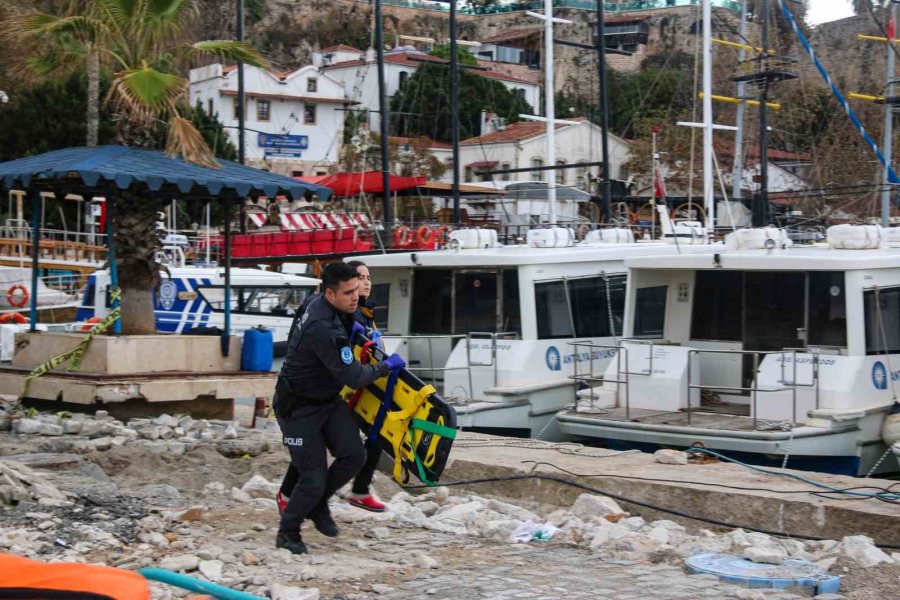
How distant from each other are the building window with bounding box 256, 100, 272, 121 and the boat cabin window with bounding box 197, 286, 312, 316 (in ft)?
123

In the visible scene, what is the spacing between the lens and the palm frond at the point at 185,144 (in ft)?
43.9

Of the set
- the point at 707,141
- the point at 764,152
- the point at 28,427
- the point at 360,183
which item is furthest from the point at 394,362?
the point at 360,183

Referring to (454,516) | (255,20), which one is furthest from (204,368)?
(255,20)

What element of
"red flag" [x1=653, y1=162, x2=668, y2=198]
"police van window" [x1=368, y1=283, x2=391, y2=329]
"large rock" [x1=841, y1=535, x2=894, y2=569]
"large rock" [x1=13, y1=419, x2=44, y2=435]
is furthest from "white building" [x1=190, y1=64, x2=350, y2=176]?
"large rock" [x1=841, y1=535, x2=894, y2=569]

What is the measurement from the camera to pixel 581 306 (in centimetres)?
1725

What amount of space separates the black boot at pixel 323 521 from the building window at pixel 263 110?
5450cm

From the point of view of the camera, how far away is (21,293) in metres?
28.7

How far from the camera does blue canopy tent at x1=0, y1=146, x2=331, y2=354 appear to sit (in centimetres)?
1248

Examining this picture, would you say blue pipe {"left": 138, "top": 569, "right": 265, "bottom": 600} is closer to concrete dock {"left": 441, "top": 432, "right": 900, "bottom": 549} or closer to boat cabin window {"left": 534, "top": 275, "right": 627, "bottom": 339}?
concrete dock {"left": 441, "top": 432, "right": 900, "bottom": 549}

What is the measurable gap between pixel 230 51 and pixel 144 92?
1.68 meters

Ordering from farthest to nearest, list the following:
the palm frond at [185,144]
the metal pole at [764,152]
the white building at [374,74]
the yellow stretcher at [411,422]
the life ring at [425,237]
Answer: the white building at [374,74], the life ring at [425,237], the metal pole at [764,152], the palm frond at [185,144], the yellow stretcher at [411,422]

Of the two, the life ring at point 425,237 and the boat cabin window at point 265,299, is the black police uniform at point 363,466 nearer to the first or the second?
the boat cabin window at point 265,299

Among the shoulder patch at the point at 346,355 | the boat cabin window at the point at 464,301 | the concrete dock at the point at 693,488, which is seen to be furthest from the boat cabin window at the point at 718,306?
the shoulder patch at the point at 346,355

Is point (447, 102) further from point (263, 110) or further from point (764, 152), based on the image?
point (764, 152)
